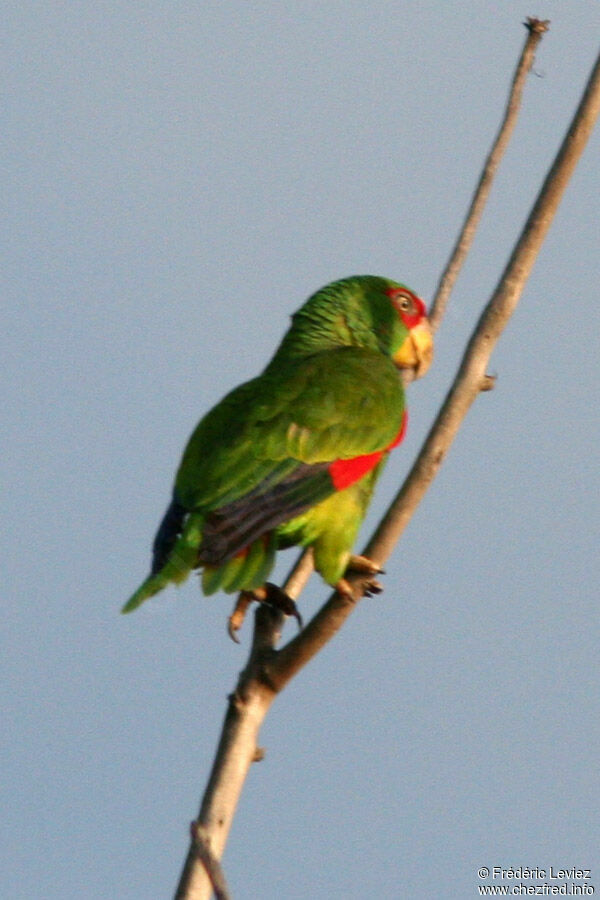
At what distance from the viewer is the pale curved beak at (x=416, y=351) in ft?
20.2

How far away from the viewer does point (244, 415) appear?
509 cm

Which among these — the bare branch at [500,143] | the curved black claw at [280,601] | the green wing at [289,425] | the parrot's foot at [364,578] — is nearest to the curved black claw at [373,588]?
the parrot's foot at [364,578]

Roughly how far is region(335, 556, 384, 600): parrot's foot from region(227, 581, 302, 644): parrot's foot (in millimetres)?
183

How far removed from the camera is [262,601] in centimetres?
478

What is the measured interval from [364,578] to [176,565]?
2.06 ft

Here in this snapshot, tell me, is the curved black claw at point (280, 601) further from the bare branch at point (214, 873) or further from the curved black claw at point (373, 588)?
the bare branch at point (214, 873)

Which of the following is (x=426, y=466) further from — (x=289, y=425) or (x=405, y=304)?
(x=405, y=304)

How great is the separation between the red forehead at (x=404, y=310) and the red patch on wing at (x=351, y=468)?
98 cm

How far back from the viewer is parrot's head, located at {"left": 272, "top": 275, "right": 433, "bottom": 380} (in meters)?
6.12

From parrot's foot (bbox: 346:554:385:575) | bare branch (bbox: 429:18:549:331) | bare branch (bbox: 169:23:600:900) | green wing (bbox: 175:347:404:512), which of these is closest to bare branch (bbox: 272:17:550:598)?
bare branch (bbox: 429:18:549:331)

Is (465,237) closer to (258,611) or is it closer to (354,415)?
(354,415)

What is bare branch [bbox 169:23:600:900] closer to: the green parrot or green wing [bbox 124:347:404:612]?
the green parrot

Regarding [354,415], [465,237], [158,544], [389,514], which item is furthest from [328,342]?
[389,514]

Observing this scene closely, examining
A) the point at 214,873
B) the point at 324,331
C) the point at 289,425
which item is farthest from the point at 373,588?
the point at 214,873
